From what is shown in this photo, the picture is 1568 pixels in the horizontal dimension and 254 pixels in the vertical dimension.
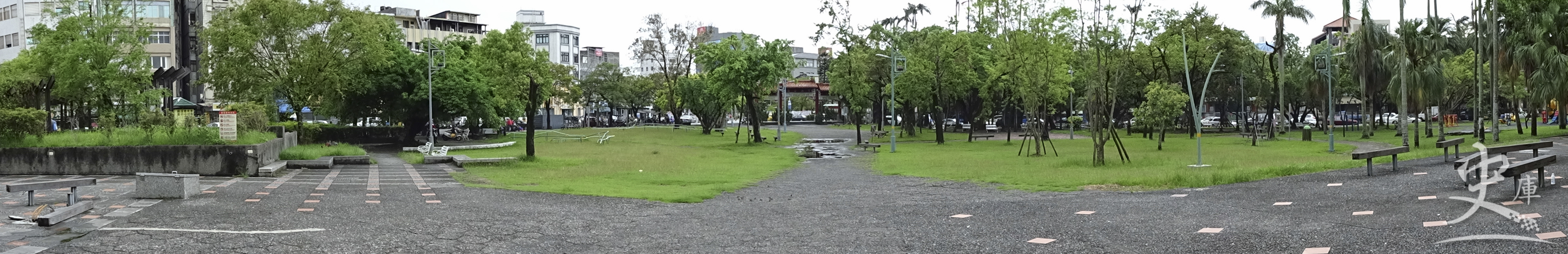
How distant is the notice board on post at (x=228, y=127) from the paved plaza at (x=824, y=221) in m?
3.97

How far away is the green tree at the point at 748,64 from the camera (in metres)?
46.2

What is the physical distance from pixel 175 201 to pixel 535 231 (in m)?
5.32

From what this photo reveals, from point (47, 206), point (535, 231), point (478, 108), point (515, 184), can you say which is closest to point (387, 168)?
point (515, 184)

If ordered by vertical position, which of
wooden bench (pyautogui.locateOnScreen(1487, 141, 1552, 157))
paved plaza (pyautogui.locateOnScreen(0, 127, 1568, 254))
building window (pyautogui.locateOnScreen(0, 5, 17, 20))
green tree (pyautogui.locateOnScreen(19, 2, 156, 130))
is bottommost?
paved plaza (pyautogui.locateOnScreen(0, 127, 1568, 254))

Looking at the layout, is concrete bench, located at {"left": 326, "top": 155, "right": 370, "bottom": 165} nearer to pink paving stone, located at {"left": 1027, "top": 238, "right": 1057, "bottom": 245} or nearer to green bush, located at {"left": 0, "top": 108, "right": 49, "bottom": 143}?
green bush, located at {"left": 0, "top": 108, "right": 49, "bottom": 143}

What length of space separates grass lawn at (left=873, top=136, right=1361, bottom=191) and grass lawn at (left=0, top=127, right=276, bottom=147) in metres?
13.1

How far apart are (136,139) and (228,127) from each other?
1.51 m

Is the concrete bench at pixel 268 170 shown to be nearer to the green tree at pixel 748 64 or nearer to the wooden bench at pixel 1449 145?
the wooden bench at pixel 1449 145

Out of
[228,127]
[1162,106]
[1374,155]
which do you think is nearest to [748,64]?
[1162,106]

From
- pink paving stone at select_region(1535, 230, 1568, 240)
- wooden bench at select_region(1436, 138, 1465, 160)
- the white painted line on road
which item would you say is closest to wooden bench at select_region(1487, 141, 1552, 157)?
wooden bench at select_region(1436, 138, 1465, 160)

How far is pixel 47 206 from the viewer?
11789 mm

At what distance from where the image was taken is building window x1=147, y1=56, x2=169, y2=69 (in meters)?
74.1

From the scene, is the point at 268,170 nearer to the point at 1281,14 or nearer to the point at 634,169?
the point at 634,169

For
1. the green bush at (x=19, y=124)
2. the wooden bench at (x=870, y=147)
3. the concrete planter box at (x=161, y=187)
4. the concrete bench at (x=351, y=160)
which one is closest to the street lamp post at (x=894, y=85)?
the wooden bench at (x=870, y=147)
